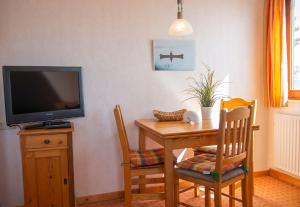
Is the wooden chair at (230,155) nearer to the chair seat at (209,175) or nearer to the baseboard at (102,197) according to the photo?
the chair seat at (209,175)

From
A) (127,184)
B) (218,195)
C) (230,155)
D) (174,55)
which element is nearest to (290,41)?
(174,55)

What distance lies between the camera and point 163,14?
117 inches

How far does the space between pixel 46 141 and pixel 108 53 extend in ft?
3.59

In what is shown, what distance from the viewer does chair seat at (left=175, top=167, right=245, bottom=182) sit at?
1990 mm

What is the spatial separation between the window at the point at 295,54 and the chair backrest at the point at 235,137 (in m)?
1.40

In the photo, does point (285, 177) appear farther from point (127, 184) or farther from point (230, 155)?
point (127, 184)

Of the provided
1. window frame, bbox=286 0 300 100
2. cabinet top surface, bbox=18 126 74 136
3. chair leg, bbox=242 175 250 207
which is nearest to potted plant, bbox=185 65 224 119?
window frame, bbox=286 0 300 100

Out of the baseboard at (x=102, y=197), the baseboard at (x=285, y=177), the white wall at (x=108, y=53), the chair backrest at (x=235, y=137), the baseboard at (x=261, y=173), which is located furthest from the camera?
the baseboard at (x=261, y=173)

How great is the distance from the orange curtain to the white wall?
8.4 inches

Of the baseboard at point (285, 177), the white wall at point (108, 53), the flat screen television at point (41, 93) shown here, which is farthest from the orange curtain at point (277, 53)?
the flat screen television at point (41, 93)

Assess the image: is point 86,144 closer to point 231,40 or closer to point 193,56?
point 193,56

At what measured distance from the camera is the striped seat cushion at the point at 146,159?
7.38ft

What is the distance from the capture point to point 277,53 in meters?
3.15

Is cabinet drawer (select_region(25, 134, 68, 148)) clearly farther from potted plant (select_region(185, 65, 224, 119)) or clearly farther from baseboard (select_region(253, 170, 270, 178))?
baseboard (select_region(253, 170, 270, 178))
